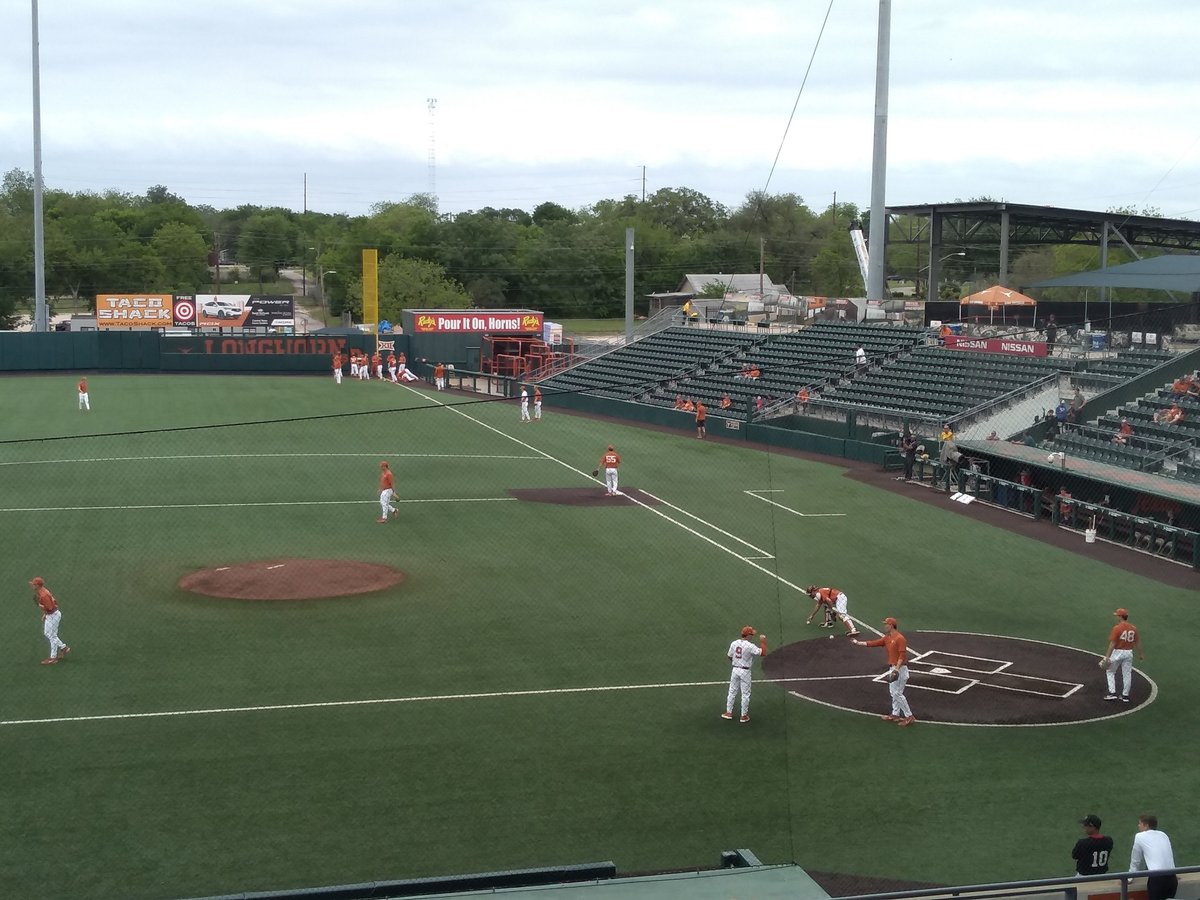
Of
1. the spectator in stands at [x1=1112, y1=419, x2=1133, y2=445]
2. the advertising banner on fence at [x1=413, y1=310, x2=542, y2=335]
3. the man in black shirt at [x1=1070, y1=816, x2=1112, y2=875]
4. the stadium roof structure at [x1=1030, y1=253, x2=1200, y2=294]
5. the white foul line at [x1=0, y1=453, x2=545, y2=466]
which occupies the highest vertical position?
the stadium roof structure at [x1=1030, y1=253, x2=1200, y2=294]

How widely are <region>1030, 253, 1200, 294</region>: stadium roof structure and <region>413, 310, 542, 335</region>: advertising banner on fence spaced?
3098 cm

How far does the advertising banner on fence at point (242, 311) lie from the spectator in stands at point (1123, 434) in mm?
48274

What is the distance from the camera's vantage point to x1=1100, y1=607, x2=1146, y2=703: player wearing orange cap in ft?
56.8

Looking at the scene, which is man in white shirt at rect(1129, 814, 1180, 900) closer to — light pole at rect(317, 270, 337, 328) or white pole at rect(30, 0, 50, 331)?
white pole at rect(30, 0, 50, 331)

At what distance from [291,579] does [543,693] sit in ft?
26.2

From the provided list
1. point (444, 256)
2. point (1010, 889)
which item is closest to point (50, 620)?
point (1010, 889)

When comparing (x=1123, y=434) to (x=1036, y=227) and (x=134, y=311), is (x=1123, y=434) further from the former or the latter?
(x=134, y=311)

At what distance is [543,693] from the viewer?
17594mm

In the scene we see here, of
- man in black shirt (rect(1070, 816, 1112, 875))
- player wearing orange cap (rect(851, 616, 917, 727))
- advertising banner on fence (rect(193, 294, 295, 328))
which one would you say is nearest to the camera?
man in black shirt (rect(1070, 816, 1112, 875))

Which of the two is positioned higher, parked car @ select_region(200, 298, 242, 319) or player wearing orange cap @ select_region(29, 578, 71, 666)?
parked car @ select_region(200, 298, 242, 319)

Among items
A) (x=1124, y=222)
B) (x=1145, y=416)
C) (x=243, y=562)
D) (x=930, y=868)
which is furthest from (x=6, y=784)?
(x=1124, y=222)

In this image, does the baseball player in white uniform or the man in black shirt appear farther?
the baseball player in white uniform

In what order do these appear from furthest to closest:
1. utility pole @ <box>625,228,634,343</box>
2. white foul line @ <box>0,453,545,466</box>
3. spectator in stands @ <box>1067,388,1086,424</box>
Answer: utility pole @ <box>625,228,634,343</box>
white foul line @ <box>0,453,545,466</box>
spectator in stands @ <box>1067,388,1086,424</box>

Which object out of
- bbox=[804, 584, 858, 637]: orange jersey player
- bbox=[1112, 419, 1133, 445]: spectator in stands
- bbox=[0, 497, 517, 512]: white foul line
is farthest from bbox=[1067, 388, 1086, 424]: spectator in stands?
bbox=[804, 584, 858, 637]: orange jersey player
